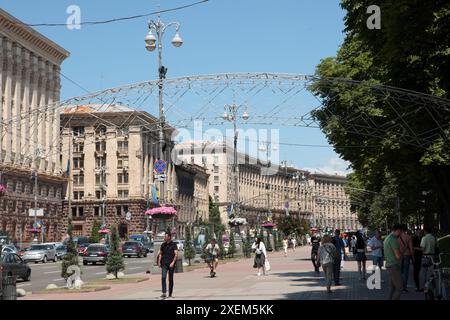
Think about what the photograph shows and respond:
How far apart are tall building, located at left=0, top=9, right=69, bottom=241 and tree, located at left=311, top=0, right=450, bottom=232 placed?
43576 mm

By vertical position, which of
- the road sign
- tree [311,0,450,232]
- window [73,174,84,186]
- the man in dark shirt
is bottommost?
the man in dark shirt

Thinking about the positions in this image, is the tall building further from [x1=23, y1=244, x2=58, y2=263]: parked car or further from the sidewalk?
the sidewalk

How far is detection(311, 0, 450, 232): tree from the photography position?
1839 centimetres

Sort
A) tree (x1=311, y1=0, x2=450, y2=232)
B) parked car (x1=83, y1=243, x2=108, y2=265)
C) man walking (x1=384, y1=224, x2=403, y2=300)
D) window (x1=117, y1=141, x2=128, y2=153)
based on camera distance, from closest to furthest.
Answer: man walking (x1=384, y1=224, x2=403, y2=300), tree (x1=311, y1=0, x2=450, y2=232), parked car (x1=83, y1=243, x2=108, y2=265), window (x1=117, y1=141, x2=128, y2=153)

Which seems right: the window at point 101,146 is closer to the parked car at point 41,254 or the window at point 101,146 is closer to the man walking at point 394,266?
the parked car at point 41,254

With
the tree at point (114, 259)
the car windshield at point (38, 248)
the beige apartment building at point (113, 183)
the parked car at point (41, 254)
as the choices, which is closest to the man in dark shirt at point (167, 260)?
the tree at point (114, 259)

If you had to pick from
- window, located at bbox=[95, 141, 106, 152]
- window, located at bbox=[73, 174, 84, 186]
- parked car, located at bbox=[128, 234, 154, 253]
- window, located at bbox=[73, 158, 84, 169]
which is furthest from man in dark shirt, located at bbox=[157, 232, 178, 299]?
window, located at bbox=[73, 158, 84, 169]

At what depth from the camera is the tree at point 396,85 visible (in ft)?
60.3

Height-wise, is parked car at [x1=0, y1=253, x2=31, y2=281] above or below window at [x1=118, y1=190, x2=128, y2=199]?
below

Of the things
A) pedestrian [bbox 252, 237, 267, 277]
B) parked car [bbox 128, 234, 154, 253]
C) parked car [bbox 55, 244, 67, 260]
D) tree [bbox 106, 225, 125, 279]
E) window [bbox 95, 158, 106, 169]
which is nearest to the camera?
tree [bbox 106, 225, 125, 279]

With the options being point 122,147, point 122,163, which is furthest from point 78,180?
point 122,147

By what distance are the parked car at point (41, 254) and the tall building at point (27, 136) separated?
18.4 metres

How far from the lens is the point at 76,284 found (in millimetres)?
25141
